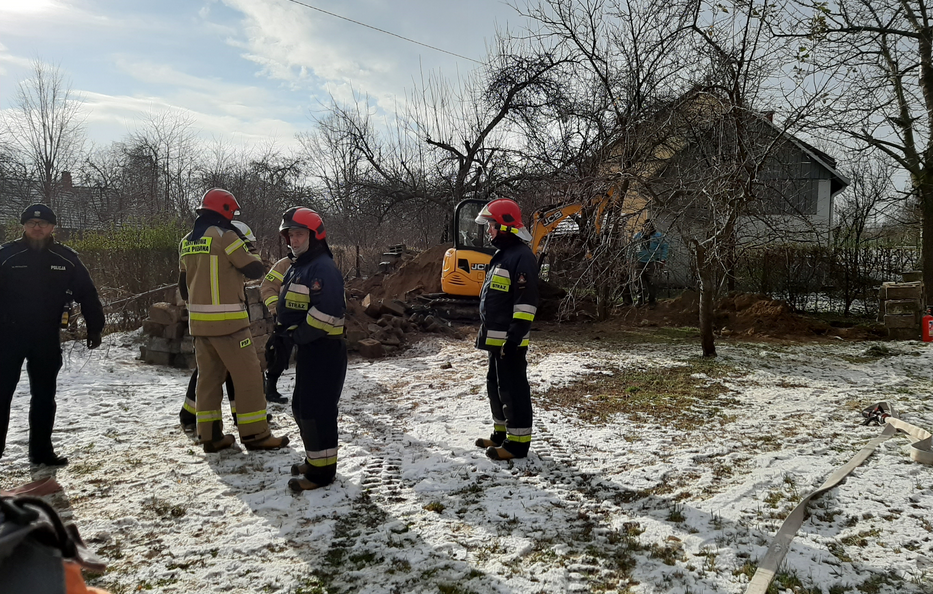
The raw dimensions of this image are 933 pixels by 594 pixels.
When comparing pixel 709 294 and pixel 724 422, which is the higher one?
pixel 709 294

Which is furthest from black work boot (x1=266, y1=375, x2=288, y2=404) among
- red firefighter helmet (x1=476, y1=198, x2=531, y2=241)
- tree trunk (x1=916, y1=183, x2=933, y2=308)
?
tree trunk (x1=916, y1=183, x2=933, y2=308)

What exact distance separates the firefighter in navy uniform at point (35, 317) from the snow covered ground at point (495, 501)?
431 mm

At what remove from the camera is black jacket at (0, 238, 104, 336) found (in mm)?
4426

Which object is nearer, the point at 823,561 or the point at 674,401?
the point at 823,561

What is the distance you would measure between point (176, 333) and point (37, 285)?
391cm

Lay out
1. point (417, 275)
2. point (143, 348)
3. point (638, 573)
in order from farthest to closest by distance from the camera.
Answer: point (417, 275) → point (143, 348) → point (638, 573)

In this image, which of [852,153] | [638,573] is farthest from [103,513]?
[852,153]

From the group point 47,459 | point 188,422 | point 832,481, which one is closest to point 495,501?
point 832,481

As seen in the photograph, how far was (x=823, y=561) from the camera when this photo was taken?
303 centimetres

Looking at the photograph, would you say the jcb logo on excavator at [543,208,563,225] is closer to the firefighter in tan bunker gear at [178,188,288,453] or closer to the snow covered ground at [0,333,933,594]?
the snow covered ground at [0,333,933,594]

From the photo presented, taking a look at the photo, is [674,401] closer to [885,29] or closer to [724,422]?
[724,422]

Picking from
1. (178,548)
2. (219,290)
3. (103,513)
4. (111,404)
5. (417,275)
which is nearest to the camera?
(178,548)

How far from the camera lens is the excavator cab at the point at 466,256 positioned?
42.0ft

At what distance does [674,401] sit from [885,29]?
7.82m
